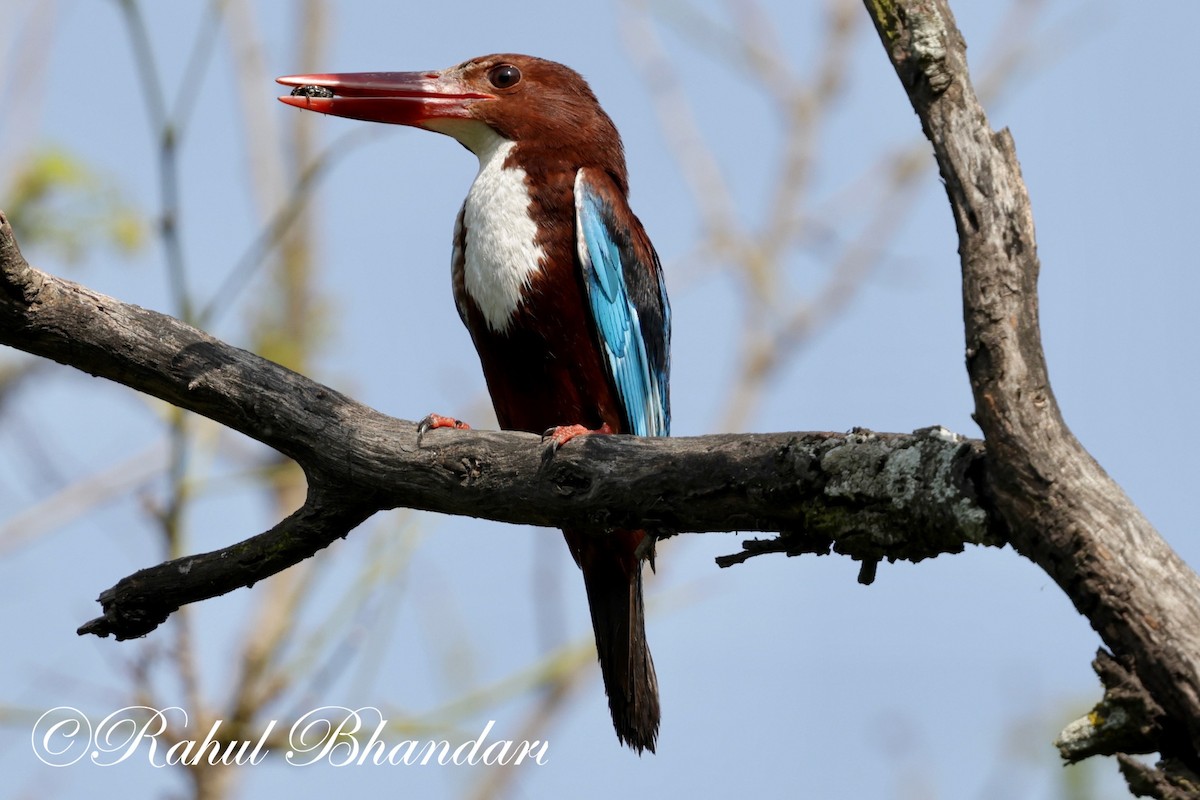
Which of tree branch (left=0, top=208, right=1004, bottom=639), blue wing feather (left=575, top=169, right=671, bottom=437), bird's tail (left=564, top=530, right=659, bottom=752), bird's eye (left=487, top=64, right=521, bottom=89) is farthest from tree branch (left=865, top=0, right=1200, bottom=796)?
bird's eye (left=487, top=64, right=521, bottom=89)

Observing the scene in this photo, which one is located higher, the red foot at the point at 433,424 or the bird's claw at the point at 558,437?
the red foot at the point at 433,424

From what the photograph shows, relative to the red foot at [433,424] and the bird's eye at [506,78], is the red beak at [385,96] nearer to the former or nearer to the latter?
the bird's eye at [506,78]

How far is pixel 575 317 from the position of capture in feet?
12.5

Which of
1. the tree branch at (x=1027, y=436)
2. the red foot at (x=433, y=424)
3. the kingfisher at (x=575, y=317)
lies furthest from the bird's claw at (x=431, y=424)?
the tree branch at (x=1027, y=436)

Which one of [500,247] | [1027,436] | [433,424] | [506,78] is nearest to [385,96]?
[506,78]

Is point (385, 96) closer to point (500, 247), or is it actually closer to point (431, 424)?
point (500, 247)

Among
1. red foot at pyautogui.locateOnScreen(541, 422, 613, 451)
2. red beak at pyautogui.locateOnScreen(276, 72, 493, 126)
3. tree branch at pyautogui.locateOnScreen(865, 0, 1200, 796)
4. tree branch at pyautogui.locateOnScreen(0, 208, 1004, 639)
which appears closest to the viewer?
tree branch at pyautogui.locateOnScreen(865, 0, 1200, 796)

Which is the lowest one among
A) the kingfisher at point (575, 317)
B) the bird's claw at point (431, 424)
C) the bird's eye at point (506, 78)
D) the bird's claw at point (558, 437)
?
the bird's claw at point (558, 437)

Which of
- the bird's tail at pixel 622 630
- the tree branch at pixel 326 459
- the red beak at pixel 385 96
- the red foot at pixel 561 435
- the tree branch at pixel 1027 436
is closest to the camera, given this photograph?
the tree branch at pixel 1027 436

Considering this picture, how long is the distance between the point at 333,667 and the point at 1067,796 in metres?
2.76

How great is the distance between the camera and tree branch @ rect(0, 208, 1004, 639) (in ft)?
8.73

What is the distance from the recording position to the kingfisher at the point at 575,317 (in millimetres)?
3789

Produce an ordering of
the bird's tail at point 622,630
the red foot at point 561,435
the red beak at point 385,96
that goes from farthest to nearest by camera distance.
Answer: the red beak at point 385,96 < the bird's tail at point 622,630 < the red foot at point 561,435

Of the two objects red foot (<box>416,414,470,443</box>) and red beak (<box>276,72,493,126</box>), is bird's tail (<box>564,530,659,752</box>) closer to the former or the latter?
red foot (<box>416,414,470,443</box>)
